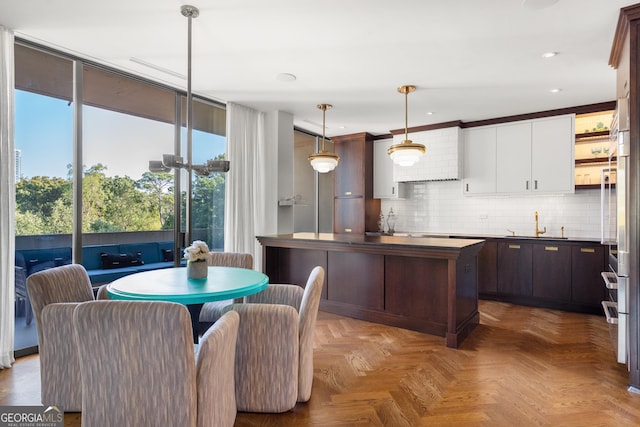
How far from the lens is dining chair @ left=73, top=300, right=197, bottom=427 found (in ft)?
5.05

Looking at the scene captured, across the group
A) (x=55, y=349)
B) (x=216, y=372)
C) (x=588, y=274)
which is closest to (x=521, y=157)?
(x=588, y=274)

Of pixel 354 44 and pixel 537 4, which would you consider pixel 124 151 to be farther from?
pixel 537 4

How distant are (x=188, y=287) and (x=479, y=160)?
483 cm

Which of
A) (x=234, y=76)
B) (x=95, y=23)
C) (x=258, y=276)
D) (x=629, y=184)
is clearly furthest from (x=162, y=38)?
(x=629, y=184)

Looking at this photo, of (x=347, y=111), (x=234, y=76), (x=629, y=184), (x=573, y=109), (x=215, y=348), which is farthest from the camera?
(x=347, y=111)

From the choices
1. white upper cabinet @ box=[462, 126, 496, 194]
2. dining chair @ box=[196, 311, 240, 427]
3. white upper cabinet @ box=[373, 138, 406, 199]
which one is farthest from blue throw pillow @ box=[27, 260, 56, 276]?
white upper cabinet @ box=[462, 126, 496, 194]

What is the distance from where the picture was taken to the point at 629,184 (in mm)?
2551

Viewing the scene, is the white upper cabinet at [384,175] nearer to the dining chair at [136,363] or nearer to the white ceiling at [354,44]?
the white ceiling at [354,44]

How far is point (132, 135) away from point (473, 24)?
3.48m

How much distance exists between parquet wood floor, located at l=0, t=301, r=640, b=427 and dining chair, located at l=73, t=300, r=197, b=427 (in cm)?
70

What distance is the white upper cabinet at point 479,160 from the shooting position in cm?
550

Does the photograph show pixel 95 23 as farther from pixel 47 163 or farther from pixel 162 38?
pixel 47 163

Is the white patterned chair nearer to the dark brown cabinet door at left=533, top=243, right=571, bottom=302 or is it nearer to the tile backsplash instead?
the dark brown cabinet door at left=533, top=243, right=571, bottom=302

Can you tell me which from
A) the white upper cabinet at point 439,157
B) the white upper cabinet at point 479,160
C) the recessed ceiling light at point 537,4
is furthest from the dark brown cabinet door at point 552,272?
the recessed ceiling light at point 537,4
